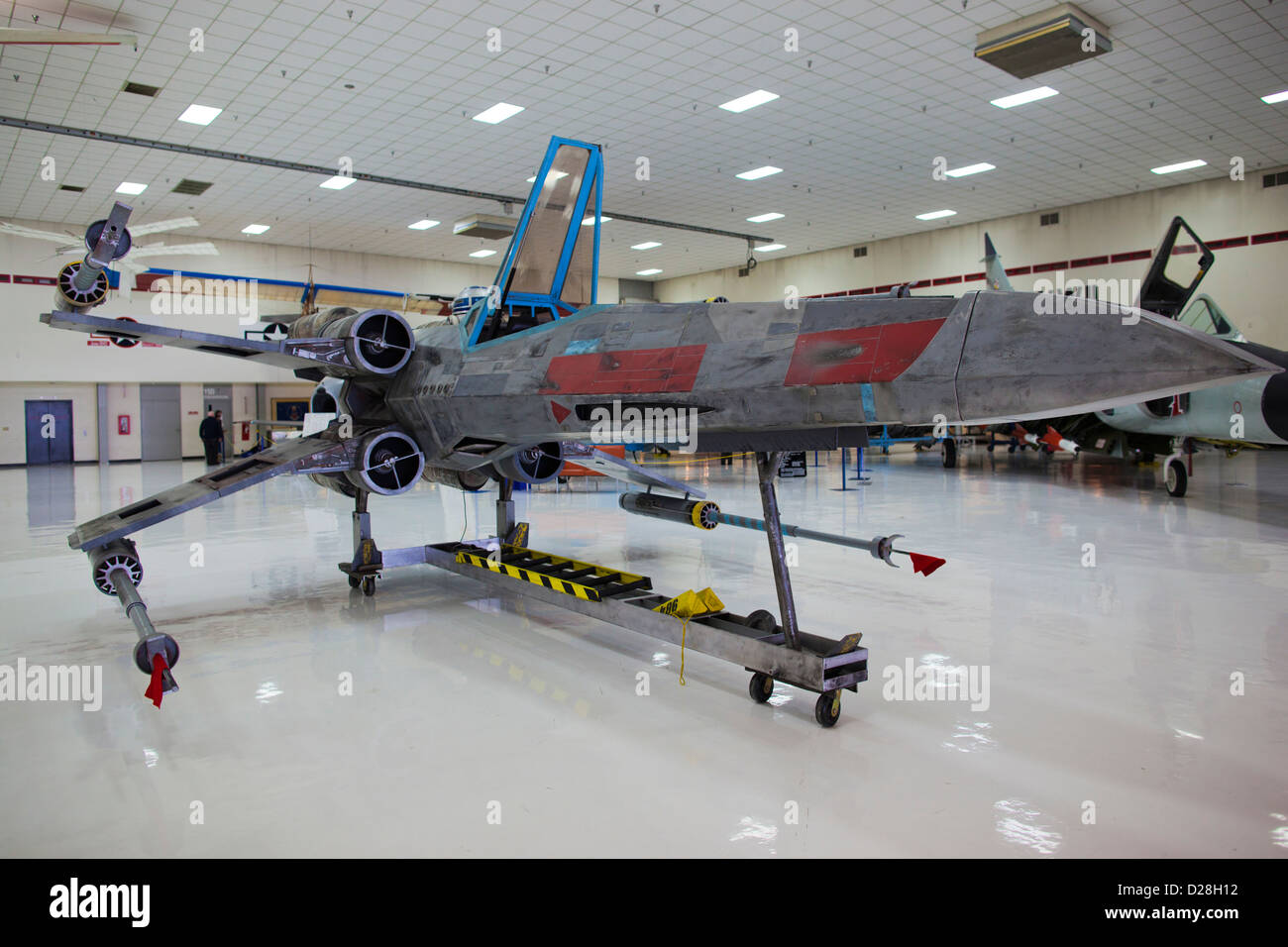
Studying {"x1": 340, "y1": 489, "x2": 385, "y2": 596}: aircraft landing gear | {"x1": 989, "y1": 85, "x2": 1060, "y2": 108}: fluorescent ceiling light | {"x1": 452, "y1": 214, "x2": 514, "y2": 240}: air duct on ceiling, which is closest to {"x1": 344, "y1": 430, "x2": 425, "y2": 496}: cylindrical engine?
{"x1": 340, "y1": 489, "x2": 385, "y2": 596}: aircraft landing gear

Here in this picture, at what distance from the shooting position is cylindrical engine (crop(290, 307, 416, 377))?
6.29 meters

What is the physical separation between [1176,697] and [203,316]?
2977cm

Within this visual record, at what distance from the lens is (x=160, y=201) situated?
21203 mm

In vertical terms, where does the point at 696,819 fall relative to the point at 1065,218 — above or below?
below

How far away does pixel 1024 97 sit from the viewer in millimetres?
15391

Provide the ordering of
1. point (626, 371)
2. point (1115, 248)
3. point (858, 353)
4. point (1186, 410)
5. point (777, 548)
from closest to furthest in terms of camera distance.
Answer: point (858, 353) → point (777, 548) → point (626, 371) → point (1186, 410) → point (1115, 248)

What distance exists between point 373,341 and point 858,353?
13.9 feet

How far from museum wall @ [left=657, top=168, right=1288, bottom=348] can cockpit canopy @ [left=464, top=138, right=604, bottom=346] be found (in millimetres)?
16541

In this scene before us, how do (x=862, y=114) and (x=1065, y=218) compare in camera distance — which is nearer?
(x=862, y=114)

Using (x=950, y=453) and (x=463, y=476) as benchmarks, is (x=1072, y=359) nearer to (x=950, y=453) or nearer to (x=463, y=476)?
(x=463, y=476)

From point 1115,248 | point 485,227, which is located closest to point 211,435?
point 485,227
